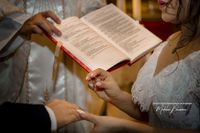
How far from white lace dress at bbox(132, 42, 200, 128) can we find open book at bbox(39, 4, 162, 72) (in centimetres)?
21

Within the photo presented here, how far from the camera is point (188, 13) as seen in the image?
100 cm

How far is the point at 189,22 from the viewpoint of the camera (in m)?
1.06

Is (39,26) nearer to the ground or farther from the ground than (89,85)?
farther from the ground

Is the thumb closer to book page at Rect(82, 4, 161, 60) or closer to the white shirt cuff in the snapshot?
the white shirt cuff

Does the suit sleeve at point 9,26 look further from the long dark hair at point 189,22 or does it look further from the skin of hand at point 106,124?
the long dark hair at point 189,22

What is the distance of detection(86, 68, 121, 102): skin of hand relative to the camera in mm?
1167

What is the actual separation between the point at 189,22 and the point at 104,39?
36cm

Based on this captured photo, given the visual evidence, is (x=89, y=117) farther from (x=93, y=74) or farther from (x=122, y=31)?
(x=122, y=31)

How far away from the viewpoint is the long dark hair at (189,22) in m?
1.00

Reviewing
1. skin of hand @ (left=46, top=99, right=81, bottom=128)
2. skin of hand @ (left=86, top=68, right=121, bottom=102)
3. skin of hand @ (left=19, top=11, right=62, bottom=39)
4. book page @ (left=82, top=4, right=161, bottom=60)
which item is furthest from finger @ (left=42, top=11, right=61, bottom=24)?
skin of hand @ (left=46, top=99, right=81, bottom=128)

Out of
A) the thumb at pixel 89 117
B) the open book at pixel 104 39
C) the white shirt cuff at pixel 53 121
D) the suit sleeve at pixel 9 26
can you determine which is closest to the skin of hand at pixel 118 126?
the thumb at pixel 89 117

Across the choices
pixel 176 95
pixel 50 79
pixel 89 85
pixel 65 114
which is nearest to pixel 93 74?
pixel 89 85

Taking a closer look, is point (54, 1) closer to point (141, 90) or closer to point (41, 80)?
point (41, 80)

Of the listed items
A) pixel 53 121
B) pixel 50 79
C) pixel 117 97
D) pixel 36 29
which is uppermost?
pixel 36 29
